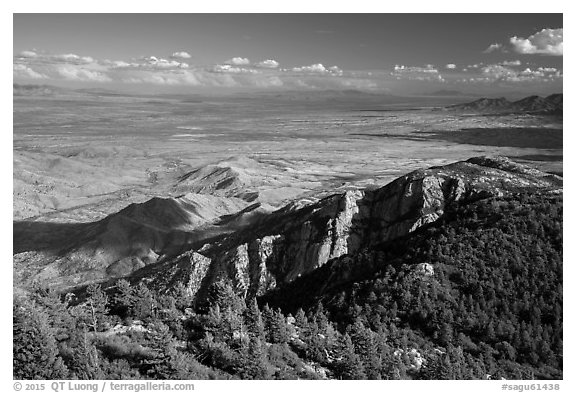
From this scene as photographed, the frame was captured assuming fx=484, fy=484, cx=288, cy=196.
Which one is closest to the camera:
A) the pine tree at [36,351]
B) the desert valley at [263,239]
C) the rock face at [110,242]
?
the pine tree at [36,351]

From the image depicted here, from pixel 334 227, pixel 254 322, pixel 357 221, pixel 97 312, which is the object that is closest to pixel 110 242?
pixel 334 227

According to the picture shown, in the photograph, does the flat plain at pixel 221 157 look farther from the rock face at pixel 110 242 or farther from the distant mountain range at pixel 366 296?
the distant mountain range at pixel 366 296

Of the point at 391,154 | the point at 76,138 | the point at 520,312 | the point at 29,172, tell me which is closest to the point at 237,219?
the point at 520,312

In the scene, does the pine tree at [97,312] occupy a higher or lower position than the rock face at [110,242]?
higher

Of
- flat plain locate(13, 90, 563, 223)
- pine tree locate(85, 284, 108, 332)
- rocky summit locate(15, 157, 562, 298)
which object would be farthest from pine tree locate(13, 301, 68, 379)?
flat plain locate(13, 90, 563, 223)

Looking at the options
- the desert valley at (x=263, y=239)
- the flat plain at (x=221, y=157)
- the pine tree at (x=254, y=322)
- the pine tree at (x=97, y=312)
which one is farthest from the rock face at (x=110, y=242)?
the pine tree at (x=254, y=322)

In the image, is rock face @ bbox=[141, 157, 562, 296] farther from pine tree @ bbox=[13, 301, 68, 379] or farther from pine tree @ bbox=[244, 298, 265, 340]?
pine tree @ bbox=[13, 301, 68, 379]

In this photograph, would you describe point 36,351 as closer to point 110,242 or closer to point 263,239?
point 263,239

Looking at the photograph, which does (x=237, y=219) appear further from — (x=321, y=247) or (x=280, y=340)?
(x=280, y=340)
